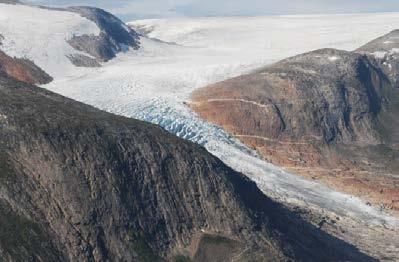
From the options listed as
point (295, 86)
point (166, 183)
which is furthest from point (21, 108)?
point (295, 86)

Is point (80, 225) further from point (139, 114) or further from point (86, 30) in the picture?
point (86, 30)

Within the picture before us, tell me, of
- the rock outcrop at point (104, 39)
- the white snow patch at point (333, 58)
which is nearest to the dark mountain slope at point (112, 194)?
the white snow patch at point (333, 58)

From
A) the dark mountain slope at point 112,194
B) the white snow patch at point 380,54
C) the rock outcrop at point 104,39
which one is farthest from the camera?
the rock outcrop at point 104,39

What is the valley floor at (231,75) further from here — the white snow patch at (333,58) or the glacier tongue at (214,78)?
the white snow patch at (333,58)

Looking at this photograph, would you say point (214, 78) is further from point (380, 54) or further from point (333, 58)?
point (380, 54)

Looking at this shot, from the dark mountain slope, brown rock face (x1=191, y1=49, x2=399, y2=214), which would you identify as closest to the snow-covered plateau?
brown rock face (x1=191, y1=49, x2=399, y2=214)

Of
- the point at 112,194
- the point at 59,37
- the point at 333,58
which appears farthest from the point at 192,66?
the point at 112,194
